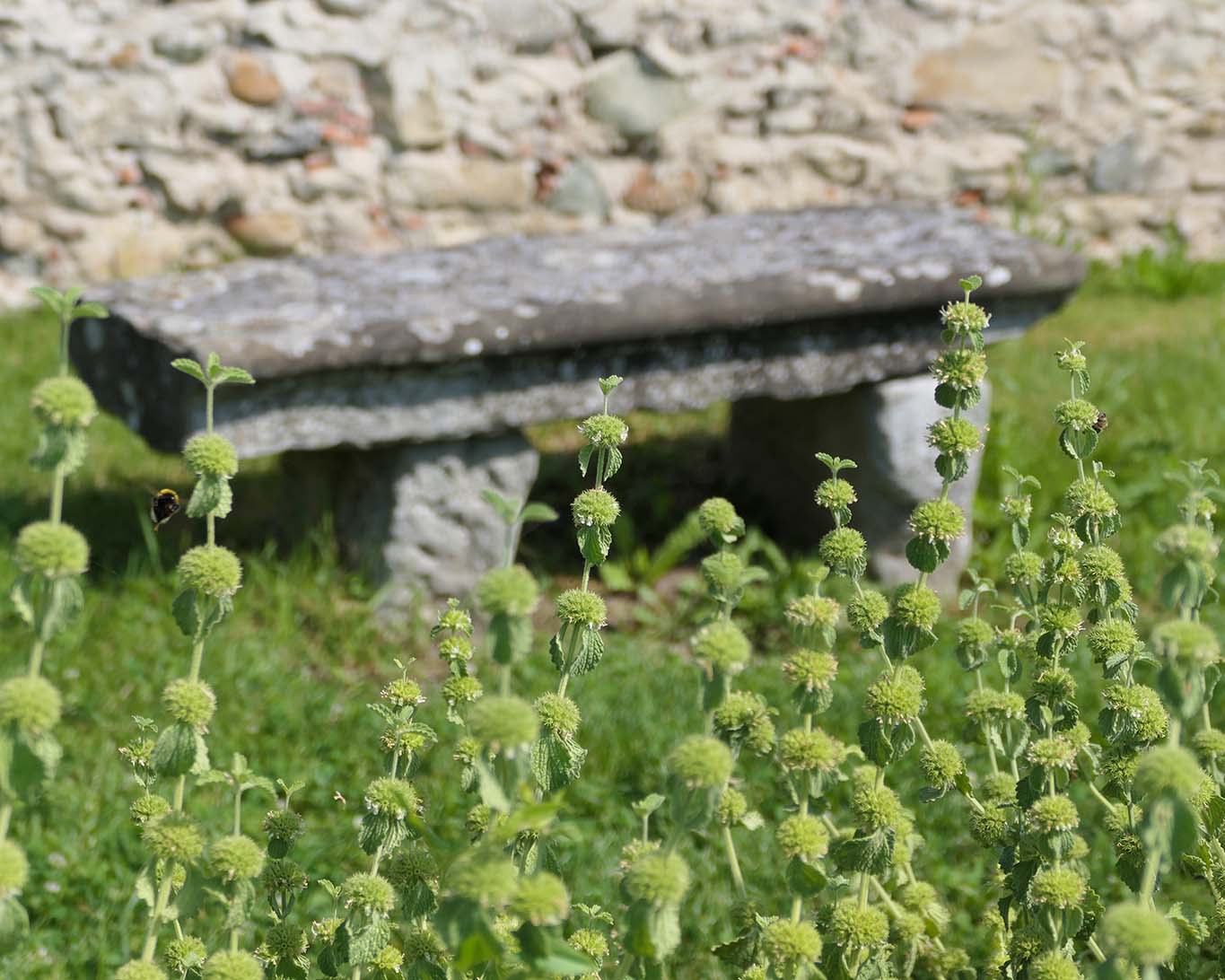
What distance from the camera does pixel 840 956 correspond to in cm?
148

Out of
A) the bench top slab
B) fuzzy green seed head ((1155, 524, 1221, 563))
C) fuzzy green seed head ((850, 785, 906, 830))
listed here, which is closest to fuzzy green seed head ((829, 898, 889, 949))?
fuzzy green seed head ((850, 785, 906, 830))

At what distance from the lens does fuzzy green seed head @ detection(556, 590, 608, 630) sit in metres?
1.47

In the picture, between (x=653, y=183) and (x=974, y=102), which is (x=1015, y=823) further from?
(x=974, y=102)

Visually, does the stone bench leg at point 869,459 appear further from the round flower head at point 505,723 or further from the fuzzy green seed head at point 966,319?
the round flower head at point 505,723

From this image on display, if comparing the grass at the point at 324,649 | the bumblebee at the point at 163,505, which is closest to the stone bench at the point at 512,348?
the grass at the point at 324,649

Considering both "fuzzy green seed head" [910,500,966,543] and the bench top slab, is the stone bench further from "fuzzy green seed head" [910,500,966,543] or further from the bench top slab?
"fuzzy green seed head" [910,500,966,543]

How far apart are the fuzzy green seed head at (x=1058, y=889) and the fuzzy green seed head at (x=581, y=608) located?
503mm

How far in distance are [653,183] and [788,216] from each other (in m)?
1.92

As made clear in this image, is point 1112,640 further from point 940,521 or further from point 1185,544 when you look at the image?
point 1185,544

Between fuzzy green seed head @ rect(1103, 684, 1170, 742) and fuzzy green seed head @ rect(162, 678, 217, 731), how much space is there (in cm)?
91

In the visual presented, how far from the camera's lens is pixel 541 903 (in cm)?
108

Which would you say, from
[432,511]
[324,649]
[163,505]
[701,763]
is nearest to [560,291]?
[432,511]

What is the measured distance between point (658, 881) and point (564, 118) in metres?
5.51

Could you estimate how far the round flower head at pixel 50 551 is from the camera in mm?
1094
